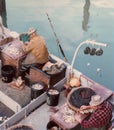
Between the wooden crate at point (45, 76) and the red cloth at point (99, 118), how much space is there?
2.26 m

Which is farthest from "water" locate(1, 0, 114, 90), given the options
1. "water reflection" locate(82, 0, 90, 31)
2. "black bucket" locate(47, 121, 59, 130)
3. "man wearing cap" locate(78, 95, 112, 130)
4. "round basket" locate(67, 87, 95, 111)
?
"man wearing cap" locate(78, 95, 112, 130)

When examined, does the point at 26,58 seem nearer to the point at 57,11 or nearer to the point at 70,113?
the point at 70,113

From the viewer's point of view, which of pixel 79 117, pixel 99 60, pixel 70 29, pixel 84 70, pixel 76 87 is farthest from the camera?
pixel 70 29

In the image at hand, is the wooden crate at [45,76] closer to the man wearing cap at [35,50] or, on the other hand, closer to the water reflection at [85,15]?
the man wearing cap at [35,50]

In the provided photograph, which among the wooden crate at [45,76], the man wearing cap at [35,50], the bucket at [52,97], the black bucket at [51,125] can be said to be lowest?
the black bucket at [51,125]

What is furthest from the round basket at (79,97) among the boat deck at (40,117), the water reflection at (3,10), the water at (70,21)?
the water reflection at (3,10)

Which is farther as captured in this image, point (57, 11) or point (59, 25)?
point (57, 11)

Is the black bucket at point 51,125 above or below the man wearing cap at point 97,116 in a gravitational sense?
below

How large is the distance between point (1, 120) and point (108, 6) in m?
17.1

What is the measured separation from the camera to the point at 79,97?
1018cm

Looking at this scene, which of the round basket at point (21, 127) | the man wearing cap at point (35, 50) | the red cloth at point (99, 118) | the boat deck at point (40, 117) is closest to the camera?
the red cloth at point (99, 118)

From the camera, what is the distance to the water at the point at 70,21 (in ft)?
66.9

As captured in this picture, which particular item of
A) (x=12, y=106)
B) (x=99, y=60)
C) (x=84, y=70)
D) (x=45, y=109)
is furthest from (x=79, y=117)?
(x=99, y=60)

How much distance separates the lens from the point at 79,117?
9680mm
